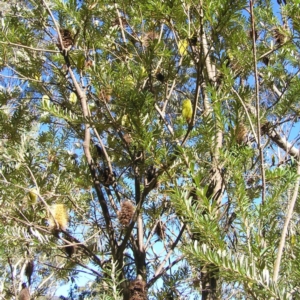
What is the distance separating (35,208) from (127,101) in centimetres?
57

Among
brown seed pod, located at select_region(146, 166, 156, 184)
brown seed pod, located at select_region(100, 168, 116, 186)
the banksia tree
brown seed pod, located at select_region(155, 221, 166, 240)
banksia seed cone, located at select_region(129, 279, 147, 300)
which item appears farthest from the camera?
brown seed pod, located at select_region(155, 221, 166, 240)

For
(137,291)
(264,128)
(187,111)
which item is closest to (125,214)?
(137,291)

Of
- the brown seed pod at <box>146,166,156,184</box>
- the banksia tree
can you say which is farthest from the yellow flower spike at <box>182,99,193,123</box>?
the brown seed pod at <box>146,166,156,184</box>

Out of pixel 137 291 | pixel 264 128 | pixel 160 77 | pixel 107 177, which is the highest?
pixel 160 77

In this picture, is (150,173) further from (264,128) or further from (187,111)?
(264,128)

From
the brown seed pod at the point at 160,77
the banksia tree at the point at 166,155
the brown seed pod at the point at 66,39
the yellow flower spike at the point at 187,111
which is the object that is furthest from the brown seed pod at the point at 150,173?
the brown seed pod at the point at 66,39

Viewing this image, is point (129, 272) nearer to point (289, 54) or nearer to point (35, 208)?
Answer: point (35, 208)

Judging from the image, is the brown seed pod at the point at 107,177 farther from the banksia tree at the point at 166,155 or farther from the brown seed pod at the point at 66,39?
the brown seed pod at the point at 66,39

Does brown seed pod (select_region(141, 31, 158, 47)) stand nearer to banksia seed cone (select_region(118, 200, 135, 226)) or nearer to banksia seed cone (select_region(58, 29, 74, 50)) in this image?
banksia seed cone (select_region(58, 29, 74, 50))

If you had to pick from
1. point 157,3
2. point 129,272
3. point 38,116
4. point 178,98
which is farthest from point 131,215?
point 178,98

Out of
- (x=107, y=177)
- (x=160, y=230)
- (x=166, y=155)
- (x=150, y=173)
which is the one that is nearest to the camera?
(x=166, y=155)

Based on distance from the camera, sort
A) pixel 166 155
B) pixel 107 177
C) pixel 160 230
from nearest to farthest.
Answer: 1. pixel 166 155
2. pixel 107 177
3. pixel 160 230

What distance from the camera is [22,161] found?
3.56 ft

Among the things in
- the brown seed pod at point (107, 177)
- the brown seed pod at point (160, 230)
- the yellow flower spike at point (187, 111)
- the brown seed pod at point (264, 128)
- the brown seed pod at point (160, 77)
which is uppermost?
the brown seed pod at point (160, 77)
